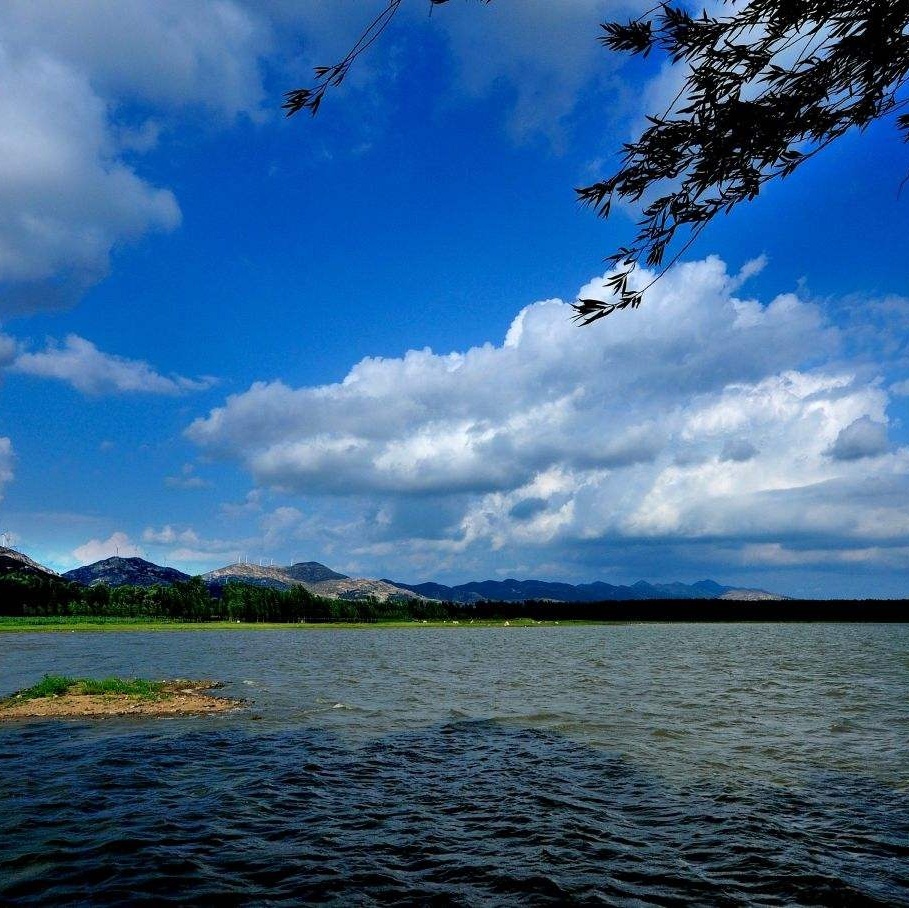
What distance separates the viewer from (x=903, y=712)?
34.0m

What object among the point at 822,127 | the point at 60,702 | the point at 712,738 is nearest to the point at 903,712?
the point at 712,738

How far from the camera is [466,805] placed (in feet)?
57.5

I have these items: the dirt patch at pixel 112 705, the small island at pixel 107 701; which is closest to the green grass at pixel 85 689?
the small island at pixel 107 701

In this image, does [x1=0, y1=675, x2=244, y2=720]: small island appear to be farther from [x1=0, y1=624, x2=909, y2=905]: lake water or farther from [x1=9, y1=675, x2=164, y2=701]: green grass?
[x1=0, y1=624, x2=909, y2=905]: lake water

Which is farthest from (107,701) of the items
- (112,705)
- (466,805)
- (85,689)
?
(466,805)

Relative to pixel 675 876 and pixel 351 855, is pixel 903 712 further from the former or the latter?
pixel 351 855

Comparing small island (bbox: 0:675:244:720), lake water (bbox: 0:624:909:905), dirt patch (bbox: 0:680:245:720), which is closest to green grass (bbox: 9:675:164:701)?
small island (bbox: 0:675:244:720)

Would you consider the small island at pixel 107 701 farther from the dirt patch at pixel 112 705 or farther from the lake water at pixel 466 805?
the lake water at pixel 466 805

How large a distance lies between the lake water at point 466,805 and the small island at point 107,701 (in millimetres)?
2431

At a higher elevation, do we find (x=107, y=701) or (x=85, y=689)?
(x=85, y=689)

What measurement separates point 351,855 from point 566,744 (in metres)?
14.7

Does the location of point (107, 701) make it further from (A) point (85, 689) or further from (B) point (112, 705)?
(A) point (85, 689)

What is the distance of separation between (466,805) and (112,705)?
25.8 meters

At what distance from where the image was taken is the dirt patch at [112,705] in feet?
107
